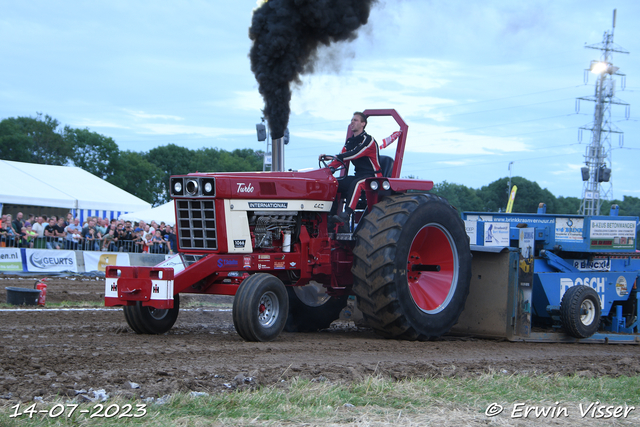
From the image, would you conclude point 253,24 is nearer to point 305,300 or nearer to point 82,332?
point 305,300

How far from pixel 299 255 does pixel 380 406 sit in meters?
3.41

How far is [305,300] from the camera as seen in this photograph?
879 cm

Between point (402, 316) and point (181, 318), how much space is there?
13.0 ft

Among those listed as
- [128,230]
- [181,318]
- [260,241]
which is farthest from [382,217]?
[128,230]

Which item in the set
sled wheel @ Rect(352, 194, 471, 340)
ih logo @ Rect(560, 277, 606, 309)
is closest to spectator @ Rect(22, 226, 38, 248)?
sled wheel @ Rect(352, 194, 471, 340)

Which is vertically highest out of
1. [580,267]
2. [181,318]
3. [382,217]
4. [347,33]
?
[347,33]

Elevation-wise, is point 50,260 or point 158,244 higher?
point 158,244

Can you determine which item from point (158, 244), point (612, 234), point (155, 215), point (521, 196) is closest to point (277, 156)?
point (612, 234)

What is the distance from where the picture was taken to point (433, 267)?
814 centimetres

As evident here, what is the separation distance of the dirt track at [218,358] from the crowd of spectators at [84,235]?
903cm

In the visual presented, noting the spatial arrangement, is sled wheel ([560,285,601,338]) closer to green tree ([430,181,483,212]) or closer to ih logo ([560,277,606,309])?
ih logo ([560,277,606,309])

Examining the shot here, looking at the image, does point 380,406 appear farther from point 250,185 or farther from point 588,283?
point 588,283

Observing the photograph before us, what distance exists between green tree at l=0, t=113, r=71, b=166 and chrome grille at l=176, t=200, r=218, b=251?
6187 cm
